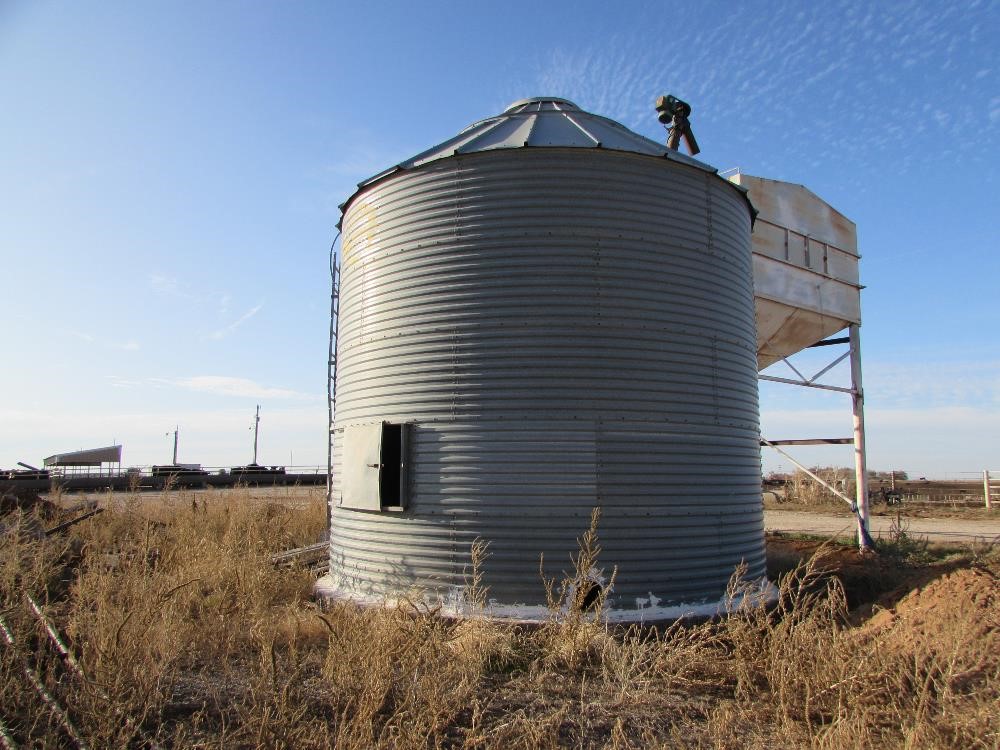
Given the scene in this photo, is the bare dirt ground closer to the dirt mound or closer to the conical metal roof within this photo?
the dirt mound

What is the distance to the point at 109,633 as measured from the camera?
216 inches

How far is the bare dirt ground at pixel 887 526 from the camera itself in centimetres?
1791

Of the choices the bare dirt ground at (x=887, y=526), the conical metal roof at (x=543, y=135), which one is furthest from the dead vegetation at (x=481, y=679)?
the bare dirt ground at (x=887, y=526)

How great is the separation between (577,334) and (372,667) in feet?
14.2

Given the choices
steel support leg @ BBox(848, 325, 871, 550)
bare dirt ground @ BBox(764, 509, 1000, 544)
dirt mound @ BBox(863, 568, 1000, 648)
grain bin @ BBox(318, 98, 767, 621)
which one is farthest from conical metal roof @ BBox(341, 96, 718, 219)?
bare dirt ground @ BBox(764, 509, 1000, 544)

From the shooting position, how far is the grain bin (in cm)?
777

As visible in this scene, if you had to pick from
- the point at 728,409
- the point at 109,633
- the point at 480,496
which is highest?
the point at 728,409

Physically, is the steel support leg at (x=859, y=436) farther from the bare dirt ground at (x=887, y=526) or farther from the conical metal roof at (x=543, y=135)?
the conical metal roof at (x=543, y=135)

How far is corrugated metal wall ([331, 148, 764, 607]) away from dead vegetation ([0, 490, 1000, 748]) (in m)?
0.92

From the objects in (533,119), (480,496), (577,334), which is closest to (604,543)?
(480,496)

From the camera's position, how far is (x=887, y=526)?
816 inches

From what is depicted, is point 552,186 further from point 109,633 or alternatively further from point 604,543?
point 109,633

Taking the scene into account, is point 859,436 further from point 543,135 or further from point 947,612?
point 543,135

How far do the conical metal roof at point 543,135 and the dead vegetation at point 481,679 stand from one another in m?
5.09
